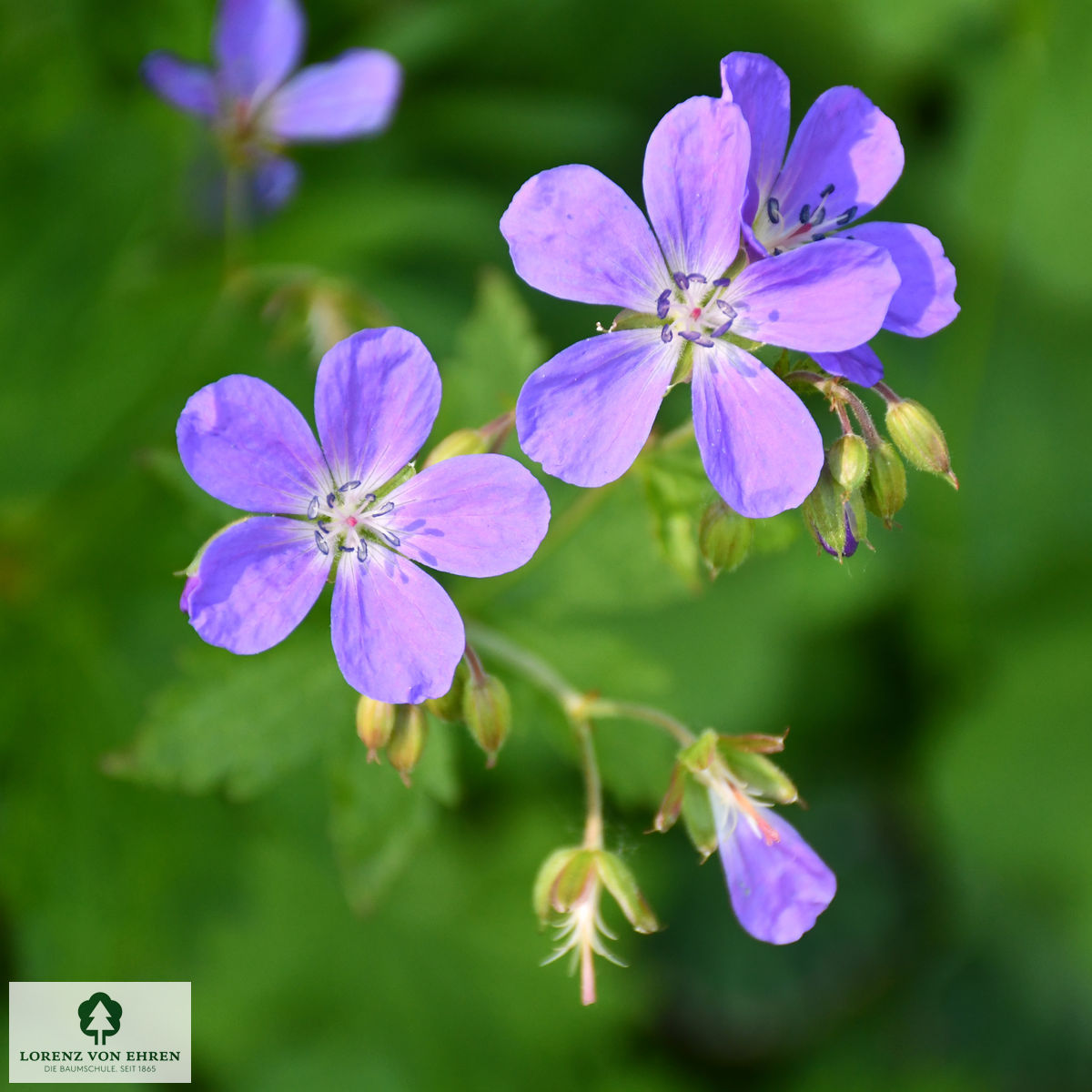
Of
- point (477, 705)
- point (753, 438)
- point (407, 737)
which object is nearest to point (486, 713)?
point (477, 705)

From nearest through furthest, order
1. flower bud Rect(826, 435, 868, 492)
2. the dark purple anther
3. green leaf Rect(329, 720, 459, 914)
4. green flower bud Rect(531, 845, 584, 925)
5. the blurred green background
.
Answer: flower bud Rect(826, 435, 868, 492)
the dark purple anther
green flower bud Rect(531, 845, 584, 925)
green leaf Rect(329, 720, 459, 914)
the blurred green background

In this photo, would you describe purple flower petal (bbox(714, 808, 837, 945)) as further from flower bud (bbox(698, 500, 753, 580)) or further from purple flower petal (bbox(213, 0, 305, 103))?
purple flower petal (bbox(213, 0, 305, 103))

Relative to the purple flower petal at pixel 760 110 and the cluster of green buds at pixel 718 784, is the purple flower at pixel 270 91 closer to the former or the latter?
the purple flower petal at pixel 760 110

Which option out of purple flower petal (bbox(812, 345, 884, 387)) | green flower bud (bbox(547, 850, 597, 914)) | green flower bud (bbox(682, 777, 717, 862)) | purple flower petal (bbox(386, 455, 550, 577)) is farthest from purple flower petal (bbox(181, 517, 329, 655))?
purple flower petal (bbox(812, 345, 884, 387))

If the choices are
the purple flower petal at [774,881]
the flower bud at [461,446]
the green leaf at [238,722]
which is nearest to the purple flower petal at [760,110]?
the flower bud at [461,446]

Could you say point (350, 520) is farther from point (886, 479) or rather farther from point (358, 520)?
point (886, 479)

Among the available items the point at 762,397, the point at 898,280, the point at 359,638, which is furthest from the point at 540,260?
the point at 359,638
